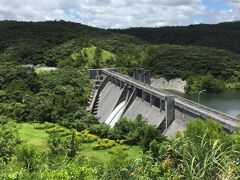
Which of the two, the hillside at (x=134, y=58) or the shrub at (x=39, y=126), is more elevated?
the hillside at (x=134, y=58)

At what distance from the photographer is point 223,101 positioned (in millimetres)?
116688

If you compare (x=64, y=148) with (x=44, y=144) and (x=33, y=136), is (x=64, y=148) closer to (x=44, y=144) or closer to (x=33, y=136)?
(x=44, y=144)

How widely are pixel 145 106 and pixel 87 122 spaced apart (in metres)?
12.8

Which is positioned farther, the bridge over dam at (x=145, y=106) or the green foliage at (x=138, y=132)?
the green foliage at (x=138, y=132)

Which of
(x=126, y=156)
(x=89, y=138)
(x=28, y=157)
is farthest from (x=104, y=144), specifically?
(x=28, y=157)

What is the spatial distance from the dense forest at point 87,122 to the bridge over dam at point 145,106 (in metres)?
2.40

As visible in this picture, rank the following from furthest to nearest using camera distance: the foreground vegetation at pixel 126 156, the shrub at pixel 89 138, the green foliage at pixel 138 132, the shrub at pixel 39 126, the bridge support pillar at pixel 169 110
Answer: the shrub at pixel 39 126 < the shrub at pixel 89 138 < the bridge support pillar at pixel 169 110 < the green foliage at pixel 138 132 < the foreground vegetation at pixel 126 156

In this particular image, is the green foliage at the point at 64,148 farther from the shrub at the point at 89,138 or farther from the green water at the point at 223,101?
the green water at the point at 223,101

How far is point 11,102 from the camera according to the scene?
87.6 meters

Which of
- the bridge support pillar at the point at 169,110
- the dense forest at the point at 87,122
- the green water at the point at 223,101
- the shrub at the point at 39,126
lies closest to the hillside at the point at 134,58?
the dense forest at the point at 87,122

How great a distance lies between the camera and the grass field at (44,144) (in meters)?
54.9

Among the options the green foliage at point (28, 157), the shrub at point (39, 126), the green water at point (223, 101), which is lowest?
the green water at point (223, 101)

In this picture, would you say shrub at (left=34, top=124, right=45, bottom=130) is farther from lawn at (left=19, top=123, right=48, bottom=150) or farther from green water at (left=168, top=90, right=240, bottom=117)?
green water at (left=168, top=90, right=240, bottom=117)

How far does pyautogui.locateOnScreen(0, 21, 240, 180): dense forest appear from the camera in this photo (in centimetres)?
2258
